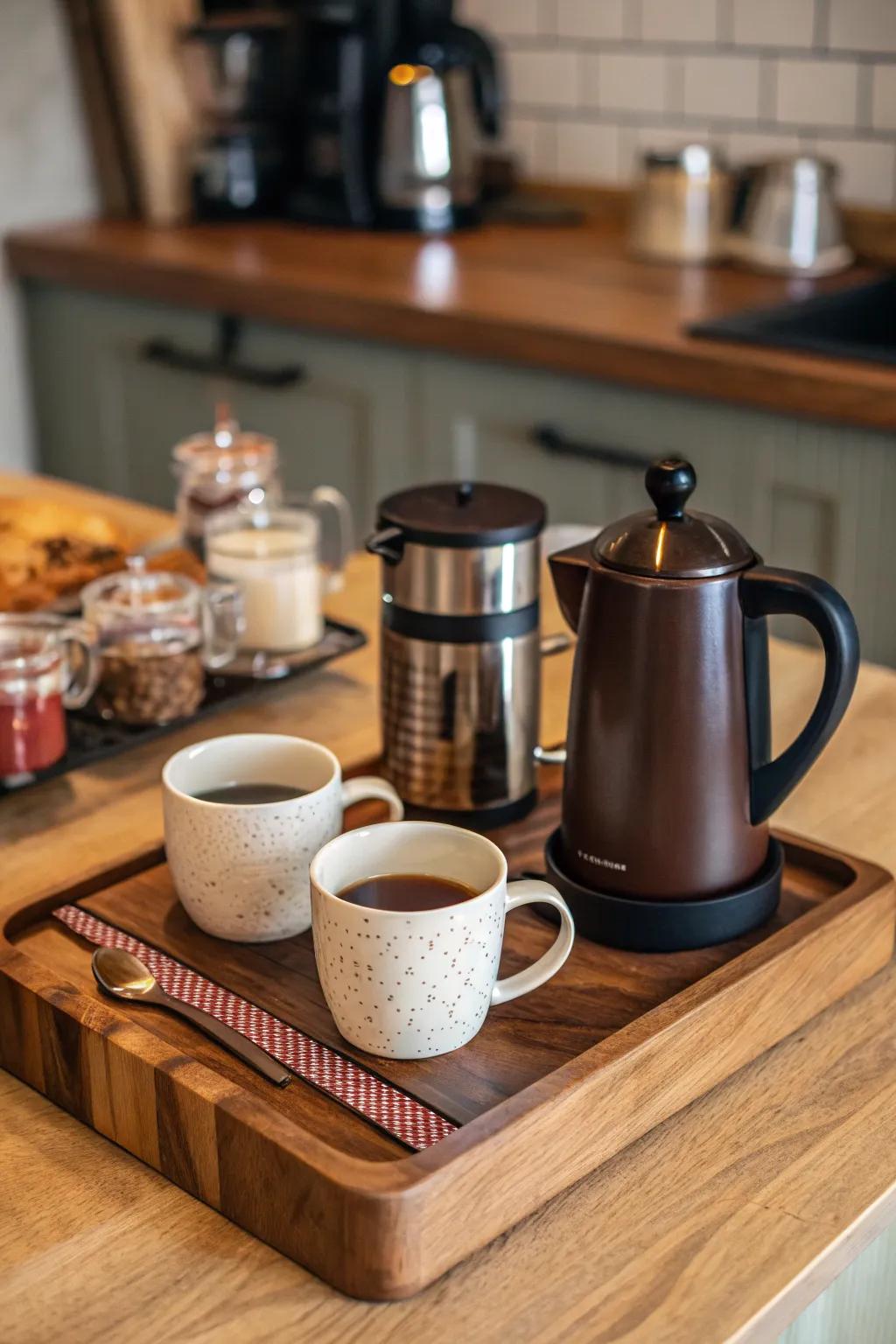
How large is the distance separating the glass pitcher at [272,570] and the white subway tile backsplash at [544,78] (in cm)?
174

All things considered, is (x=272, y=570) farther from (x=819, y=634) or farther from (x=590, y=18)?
(x=590, y=18)

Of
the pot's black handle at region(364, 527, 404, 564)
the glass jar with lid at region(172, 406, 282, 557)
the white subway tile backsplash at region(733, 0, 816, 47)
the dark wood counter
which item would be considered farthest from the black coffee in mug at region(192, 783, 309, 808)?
the white subway tile backsplash at region(733, 0, 816, 47)

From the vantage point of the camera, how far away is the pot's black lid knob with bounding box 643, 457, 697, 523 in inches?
30.7

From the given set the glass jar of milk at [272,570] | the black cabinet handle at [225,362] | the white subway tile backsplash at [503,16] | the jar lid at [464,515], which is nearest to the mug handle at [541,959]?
the jar lid at [464,515]

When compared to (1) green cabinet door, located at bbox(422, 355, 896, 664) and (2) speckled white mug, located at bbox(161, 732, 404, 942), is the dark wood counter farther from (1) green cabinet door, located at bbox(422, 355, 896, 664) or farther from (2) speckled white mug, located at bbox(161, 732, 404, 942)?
(2) speckled white mug, located at bbox(161, 732, 404, 942)

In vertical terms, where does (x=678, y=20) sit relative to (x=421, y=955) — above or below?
above

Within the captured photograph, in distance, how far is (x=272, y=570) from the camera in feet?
4.04

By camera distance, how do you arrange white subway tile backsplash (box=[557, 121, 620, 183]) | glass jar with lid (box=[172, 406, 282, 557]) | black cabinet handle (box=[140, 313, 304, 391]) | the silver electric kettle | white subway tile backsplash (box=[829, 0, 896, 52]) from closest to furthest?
glass jar with lid (box=[172, 406, 282, 557]) → white subway tile backsplash (box=[829, 0, 896, 52]) → black cabinet handle (box=[140, 313, 304, 391]) → the silver electric kettle → white subway tile backsplash (box=[557, 121, 620, 183])

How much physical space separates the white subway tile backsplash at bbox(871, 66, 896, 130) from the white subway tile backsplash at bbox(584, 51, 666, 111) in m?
0.40

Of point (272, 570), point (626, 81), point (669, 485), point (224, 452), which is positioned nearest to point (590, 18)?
point (626, 81)

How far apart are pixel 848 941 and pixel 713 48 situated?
6.90ft

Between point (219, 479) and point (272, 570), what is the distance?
0.53 feet

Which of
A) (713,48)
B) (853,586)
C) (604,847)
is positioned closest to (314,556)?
(604,847)

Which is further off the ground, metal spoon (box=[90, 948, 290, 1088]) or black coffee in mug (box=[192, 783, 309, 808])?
black coffee in mug (box=[192, 783, 309, 808])
